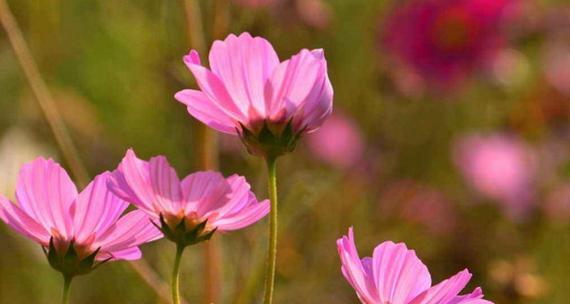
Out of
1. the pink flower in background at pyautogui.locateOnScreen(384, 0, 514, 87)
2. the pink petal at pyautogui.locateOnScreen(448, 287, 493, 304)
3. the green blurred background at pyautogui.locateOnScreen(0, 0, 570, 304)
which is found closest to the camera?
the pink petal at pyautogui.locateOnScreen(448, 287, 493, 304)

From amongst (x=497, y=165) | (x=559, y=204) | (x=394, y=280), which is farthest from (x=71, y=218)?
(x=497, y=165)

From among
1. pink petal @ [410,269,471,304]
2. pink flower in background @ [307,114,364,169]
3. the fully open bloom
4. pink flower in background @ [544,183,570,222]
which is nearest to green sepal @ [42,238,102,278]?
the fully open bloom

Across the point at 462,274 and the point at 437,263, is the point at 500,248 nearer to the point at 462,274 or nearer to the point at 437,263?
the point at 437,263

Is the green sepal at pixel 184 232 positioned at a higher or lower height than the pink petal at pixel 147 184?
lower

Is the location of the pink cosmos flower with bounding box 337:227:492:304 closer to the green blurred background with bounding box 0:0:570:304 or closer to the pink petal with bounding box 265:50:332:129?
the pink petal with bounding box 265:50:332:129

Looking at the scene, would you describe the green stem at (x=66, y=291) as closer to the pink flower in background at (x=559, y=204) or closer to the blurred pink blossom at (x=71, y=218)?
the blurred pink blossom at (x=71, y=218)

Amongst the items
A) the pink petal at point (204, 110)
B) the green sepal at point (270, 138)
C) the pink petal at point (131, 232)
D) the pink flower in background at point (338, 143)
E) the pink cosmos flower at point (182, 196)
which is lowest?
the pink flower in background at point (338, 143)

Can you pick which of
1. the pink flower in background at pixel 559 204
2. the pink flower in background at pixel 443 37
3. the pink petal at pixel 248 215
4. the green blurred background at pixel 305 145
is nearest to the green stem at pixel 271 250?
the pink petal at pixel 248 215
